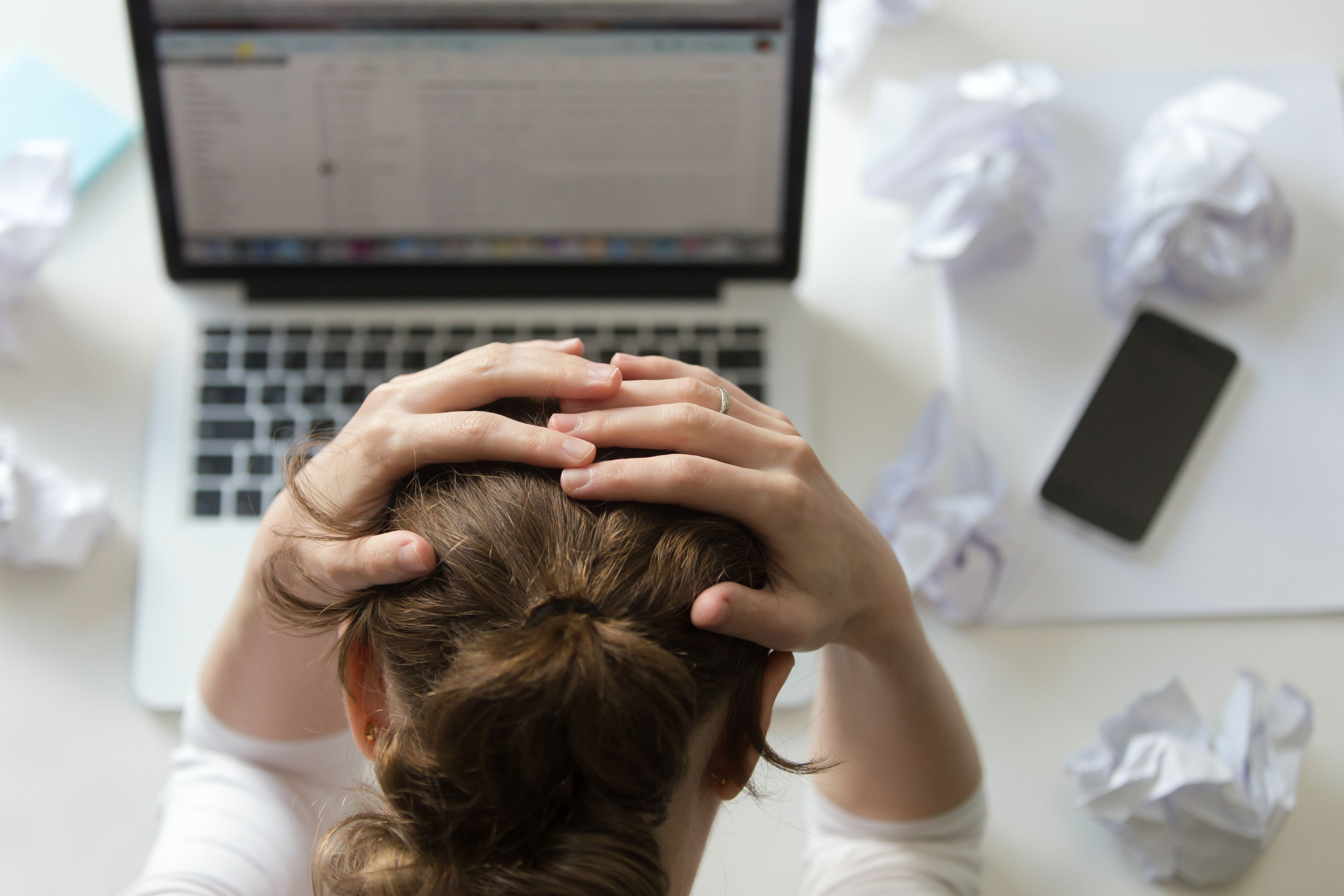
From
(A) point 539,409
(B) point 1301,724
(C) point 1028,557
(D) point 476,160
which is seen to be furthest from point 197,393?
(B) point 1301,724

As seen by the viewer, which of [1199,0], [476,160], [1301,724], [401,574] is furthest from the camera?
[1199,0]

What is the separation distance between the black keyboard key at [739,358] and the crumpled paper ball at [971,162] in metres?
0.13

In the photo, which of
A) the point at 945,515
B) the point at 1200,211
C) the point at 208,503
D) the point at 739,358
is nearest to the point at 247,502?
the point at 208,503

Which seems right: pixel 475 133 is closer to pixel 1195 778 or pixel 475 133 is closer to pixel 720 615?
pixel 720 615

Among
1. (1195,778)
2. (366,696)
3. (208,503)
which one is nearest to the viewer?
(366,696)

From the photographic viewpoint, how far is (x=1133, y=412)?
0.73m

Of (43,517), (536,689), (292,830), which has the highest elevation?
(536,689)

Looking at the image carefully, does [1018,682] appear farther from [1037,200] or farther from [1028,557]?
[1037,200]

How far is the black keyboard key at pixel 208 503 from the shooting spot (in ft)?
2.31

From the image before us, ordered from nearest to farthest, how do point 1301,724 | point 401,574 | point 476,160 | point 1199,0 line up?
point 401,574 → point 1301,724 → point 476,160 → point 1199,0

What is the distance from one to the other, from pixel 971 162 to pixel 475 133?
13.3 inches

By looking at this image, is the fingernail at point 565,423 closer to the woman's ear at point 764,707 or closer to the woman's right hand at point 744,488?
the woman's right hand at point 744,488

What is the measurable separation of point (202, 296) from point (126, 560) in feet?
0.64

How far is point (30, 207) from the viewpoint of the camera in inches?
30.0
